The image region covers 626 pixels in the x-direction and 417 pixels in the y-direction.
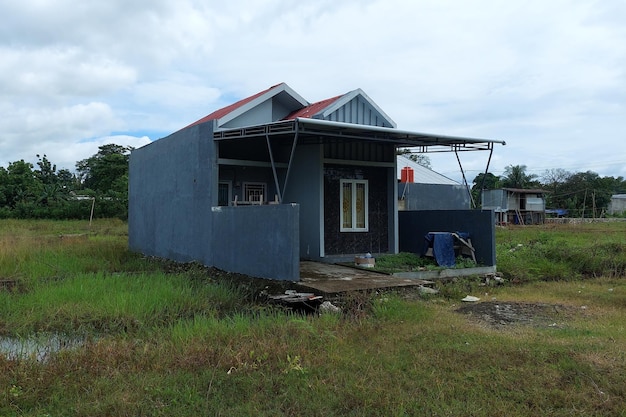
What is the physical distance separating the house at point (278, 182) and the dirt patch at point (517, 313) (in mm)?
3712

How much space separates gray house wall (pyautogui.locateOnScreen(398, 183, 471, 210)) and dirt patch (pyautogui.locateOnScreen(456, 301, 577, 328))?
9.90m

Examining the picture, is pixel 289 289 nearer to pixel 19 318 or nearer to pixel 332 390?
pixel 19 318

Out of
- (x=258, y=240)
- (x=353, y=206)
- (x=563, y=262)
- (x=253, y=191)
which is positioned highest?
(x=253, y=191)

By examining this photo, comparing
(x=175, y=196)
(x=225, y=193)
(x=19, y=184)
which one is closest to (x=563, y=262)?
(x=225, y=193)

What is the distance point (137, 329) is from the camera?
6605mm

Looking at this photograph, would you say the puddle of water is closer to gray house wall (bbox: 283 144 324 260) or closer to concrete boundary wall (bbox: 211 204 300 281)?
concrete boundary wall (bbox: 211 204 300 281)

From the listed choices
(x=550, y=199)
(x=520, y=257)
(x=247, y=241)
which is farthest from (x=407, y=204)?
(x=550, y=199)

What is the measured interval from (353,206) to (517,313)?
5827 millimetres

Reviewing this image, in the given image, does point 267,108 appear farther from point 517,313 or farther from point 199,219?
point 517,313

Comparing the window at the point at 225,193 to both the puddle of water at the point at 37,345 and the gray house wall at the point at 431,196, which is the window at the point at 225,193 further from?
the gray house wall at the point at 431,196

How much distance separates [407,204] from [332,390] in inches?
565

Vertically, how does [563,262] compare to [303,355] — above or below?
above

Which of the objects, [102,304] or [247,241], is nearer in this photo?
[102,304]

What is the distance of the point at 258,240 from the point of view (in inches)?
386
